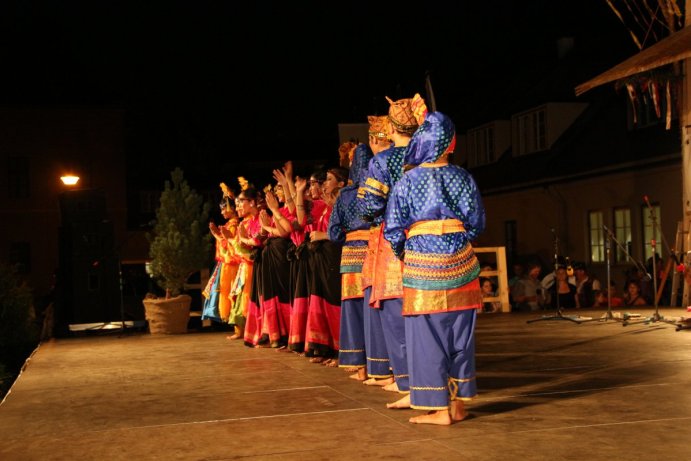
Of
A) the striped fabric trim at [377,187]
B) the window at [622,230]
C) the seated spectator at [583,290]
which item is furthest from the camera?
the window at [622,230]

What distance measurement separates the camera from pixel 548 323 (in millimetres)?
10812

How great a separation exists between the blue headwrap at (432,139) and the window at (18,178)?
107 feet

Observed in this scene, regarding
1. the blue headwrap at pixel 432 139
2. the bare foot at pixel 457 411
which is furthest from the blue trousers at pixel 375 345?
the blue headwrap at pixel 432 139

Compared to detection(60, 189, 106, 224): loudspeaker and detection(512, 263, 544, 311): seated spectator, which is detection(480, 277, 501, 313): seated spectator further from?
detection(60, 189, 106, 224): loudspeaker

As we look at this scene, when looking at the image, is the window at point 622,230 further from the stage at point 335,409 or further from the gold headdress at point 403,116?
the gold headdress at point 403,116

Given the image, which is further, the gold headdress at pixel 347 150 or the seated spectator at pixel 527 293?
the seated spectator at pixel 527 293

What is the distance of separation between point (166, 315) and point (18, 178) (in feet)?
83.3

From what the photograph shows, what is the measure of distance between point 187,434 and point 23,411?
4.94ft

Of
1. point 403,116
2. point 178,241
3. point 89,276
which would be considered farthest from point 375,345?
point 89,276

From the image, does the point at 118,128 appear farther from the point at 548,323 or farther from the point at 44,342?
the point at 548,323

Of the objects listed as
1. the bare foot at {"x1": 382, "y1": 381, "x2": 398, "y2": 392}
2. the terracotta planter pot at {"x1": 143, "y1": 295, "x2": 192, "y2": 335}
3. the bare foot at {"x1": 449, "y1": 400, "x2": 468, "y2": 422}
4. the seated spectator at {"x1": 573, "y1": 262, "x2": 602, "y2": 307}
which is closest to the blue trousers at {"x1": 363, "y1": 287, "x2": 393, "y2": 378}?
the bare foot at {"x1": 382, "y1": 381, "x2": 398, "y2": 392}

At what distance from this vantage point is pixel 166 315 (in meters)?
12.1

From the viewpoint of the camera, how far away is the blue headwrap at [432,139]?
16.3 feet

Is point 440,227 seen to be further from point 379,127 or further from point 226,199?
point 226,199
